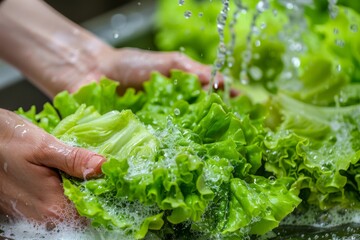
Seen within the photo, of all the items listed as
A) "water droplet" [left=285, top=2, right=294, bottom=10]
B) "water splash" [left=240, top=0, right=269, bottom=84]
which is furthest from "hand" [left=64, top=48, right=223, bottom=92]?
"water droplet" [left=285, top=2, right=294, bottom=10]

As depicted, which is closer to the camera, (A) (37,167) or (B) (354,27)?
(A) (37,167)

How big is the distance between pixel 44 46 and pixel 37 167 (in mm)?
841

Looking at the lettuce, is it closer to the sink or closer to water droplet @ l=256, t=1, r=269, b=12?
water droplet @ l=256, t=1, r=269, b=12

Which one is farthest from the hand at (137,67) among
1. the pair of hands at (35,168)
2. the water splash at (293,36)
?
the pair of hands at (35,168)

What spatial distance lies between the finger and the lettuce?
0.02 m

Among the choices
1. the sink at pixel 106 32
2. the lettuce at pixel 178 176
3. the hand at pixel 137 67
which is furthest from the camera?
the sink at pixel 106 32

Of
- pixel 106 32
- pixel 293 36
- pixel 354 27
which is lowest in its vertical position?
pixel 106 32

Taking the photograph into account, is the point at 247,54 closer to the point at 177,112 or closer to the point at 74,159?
the point at 177,112

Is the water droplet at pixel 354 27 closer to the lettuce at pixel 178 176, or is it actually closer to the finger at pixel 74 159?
the lettuce at pixel 178 176

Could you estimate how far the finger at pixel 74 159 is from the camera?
1.38 metres

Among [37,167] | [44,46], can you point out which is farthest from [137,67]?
[37,167]

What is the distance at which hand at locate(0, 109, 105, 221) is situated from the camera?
139 cm

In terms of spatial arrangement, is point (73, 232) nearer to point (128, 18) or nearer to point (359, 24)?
point (359, 24)

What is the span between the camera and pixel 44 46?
218 centimetres
